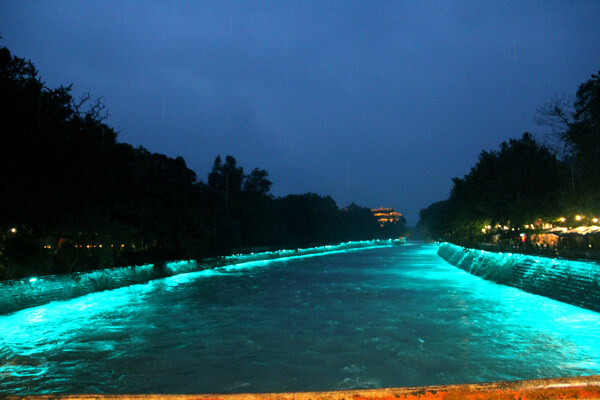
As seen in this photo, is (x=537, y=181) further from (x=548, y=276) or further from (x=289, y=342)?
(x=289, y=342)

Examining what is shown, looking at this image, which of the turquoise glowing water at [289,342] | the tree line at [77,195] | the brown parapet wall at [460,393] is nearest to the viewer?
the brown parapet wall at [460,393]

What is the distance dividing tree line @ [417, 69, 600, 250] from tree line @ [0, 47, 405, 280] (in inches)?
1011

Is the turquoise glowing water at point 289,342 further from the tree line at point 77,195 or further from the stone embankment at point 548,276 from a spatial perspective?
the tree line at point 77,195

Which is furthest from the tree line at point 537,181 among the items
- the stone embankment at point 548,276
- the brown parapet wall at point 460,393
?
the brown parapet wall at point 460,393

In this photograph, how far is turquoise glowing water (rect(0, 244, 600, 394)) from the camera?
8.12 metres

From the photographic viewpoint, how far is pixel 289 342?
1120cm

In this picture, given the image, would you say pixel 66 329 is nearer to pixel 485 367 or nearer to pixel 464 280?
pixel 485 367

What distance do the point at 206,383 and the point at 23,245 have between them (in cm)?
1602

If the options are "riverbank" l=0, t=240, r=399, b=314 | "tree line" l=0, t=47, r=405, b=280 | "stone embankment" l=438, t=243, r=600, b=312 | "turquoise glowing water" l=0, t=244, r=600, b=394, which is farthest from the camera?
"tree line" l=0, t=47, r=405, b=280

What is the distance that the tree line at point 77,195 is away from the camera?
19.0m

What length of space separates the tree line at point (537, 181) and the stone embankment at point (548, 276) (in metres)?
5.47

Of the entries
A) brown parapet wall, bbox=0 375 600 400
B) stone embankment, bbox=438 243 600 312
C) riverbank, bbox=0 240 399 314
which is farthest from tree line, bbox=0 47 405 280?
stone embankment, bbox=438 243 600 312

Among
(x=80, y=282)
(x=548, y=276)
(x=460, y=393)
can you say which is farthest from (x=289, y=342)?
(x=80, y=282)

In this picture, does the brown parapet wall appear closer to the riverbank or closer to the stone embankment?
the stone embankment
